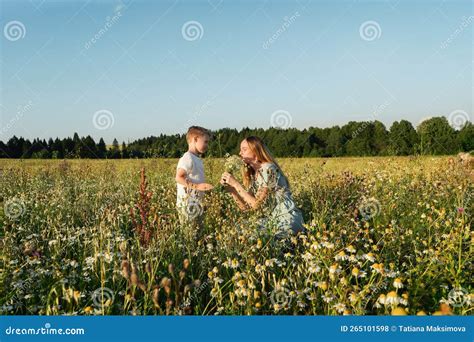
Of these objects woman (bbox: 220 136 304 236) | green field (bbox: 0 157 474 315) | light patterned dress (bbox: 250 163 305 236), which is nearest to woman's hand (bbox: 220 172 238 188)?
woman (bbox: 220 136 304 236)

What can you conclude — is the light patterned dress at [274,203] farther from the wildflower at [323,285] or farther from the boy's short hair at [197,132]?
the boy's short hair at [197,132]

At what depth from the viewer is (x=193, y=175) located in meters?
5.37

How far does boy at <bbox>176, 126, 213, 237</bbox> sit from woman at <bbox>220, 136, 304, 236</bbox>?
43 cm

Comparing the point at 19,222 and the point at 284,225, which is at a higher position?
the point at 19,222

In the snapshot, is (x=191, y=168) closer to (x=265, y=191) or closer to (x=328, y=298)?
(x=265, y=191)

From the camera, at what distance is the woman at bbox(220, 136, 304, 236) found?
4145 millimetres

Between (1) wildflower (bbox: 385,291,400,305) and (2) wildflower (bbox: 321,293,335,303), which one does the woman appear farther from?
(1) wildflower (bbox: 385,291,400,305)

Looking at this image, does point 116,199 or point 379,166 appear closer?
point 116,199

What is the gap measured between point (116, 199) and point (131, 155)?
2817 millimetres

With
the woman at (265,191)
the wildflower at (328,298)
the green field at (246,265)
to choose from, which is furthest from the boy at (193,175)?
the wildflower at (328,298)

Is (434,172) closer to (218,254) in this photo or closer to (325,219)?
(325,219)

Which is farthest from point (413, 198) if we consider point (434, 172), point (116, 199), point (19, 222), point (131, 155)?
point (131, 155)

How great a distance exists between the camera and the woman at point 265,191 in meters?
4.14

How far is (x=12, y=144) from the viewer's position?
15477mm
